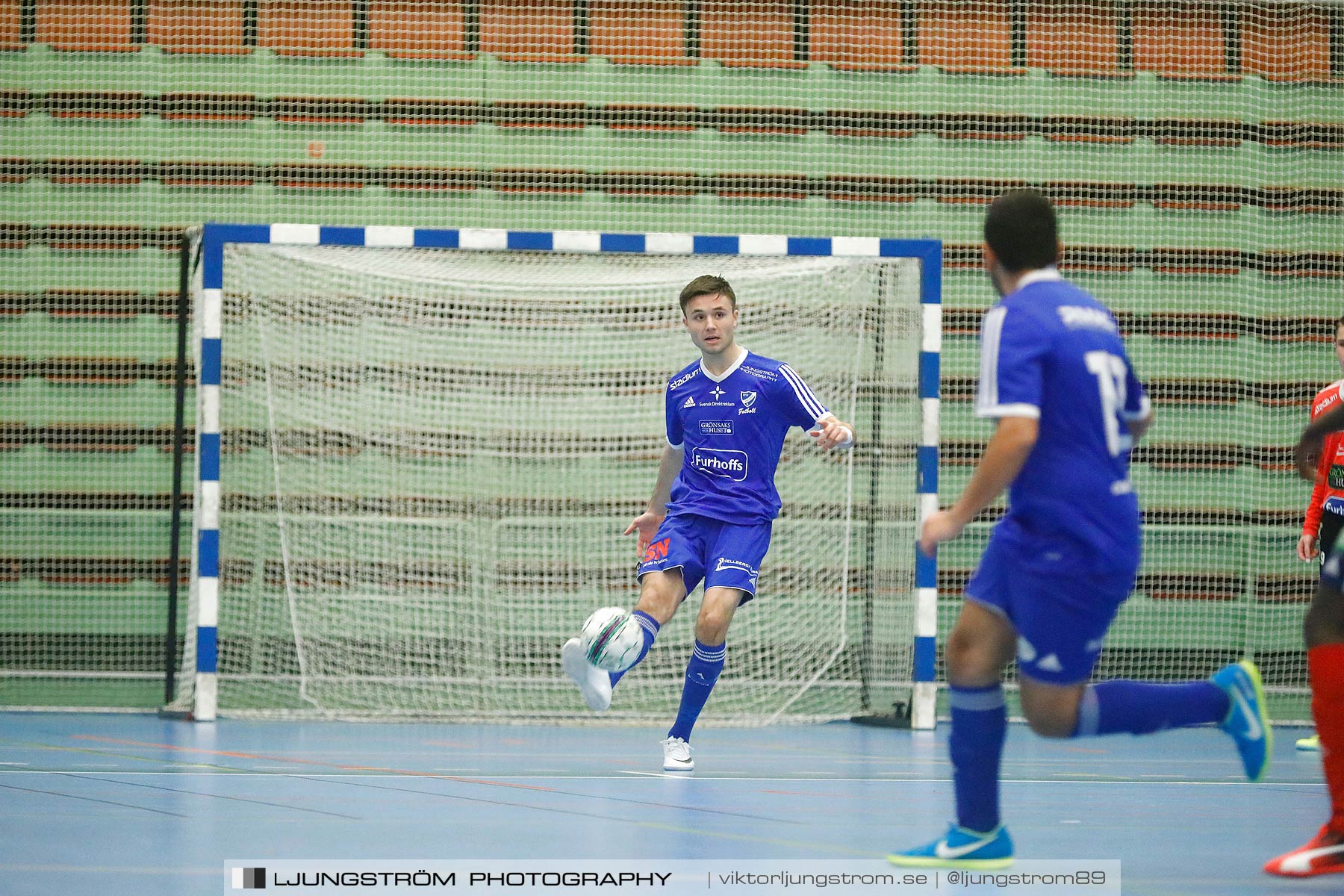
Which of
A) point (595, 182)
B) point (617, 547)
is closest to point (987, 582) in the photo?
point (617, 547)

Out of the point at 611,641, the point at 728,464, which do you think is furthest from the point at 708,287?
the point at 611,641

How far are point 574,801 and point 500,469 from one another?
4.89 m

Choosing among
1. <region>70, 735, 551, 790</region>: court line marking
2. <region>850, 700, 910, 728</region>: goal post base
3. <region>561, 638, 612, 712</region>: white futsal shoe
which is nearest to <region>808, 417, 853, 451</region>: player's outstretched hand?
<region>561, 638, 612, 712</region>: white futsal shoe

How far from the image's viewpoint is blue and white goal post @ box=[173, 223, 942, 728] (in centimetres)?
820

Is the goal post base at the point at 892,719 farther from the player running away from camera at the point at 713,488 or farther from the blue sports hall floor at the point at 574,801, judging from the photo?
the player running away from camera at the point at 713,488

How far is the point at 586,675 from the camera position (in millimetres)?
4934

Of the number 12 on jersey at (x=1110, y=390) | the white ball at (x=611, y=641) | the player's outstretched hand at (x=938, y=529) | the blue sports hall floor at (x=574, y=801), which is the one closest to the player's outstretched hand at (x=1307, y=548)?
the blue sports hall floor at (x=574, y=801)

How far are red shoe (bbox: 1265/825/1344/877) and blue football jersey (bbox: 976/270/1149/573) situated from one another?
754 millimetres

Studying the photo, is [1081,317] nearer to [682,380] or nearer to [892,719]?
[682,380]

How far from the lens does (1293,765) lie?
240 inches

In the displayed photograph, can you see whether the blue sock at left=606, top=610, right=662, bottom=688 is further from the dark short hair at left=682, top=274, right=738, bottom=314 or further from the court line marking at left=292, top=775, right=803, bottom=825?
the dark short hair at left=682, top=274, right=738, bottom=314

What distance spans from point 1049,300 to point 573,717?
5.20 m

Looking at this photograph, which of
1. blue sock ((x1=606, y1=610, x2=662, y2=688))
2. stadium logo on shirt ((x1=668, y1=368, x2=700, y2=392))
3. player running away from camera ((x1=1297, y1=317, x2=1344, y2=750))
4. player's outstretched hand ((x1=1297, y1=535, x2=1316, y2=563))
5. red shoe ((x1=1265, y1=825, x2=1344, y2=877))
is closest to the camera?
red shoe ((x1=1265, y1=825, x2=1344, y2=877))

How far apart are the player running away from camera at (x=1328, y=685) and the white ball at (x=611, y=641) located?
228cm
